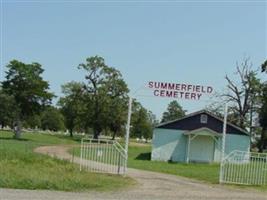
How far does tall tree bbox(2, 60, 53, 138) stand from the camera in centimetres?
7919

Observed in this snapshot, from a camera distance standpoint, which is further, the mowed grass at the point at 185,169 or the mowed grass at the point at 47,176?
the mowed grass at the point at 185,169

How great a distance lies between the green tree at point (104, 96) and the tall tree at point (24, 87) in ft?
25.7

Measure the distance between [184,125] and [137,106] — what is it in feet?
159

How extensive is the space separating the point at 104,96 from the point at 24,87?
12.0 meters

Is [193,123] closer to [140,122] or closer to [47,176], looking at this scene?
[47,176]

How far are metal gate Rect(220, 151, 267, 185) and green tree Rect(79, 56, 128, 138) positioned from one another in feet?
198

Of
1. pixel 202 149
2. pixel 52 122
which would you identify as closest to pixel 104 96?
pixel 202 149

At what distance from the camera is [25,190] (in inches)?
646

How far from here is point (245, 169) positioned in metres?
23.9

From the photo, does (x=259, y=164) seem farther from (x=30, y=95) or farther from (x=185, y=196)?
(x=30, y=95)

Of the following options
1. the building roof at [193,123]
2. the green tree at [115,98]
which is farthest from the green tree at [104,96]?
the building roof at [193,123]

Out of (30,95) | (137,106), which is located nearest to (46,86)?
(30,95)

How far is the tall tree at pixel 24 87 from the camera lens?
7919cm

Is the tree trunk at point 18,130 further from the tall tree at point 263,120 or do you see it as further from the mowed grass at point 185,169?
the mowed grass at point 185,169
